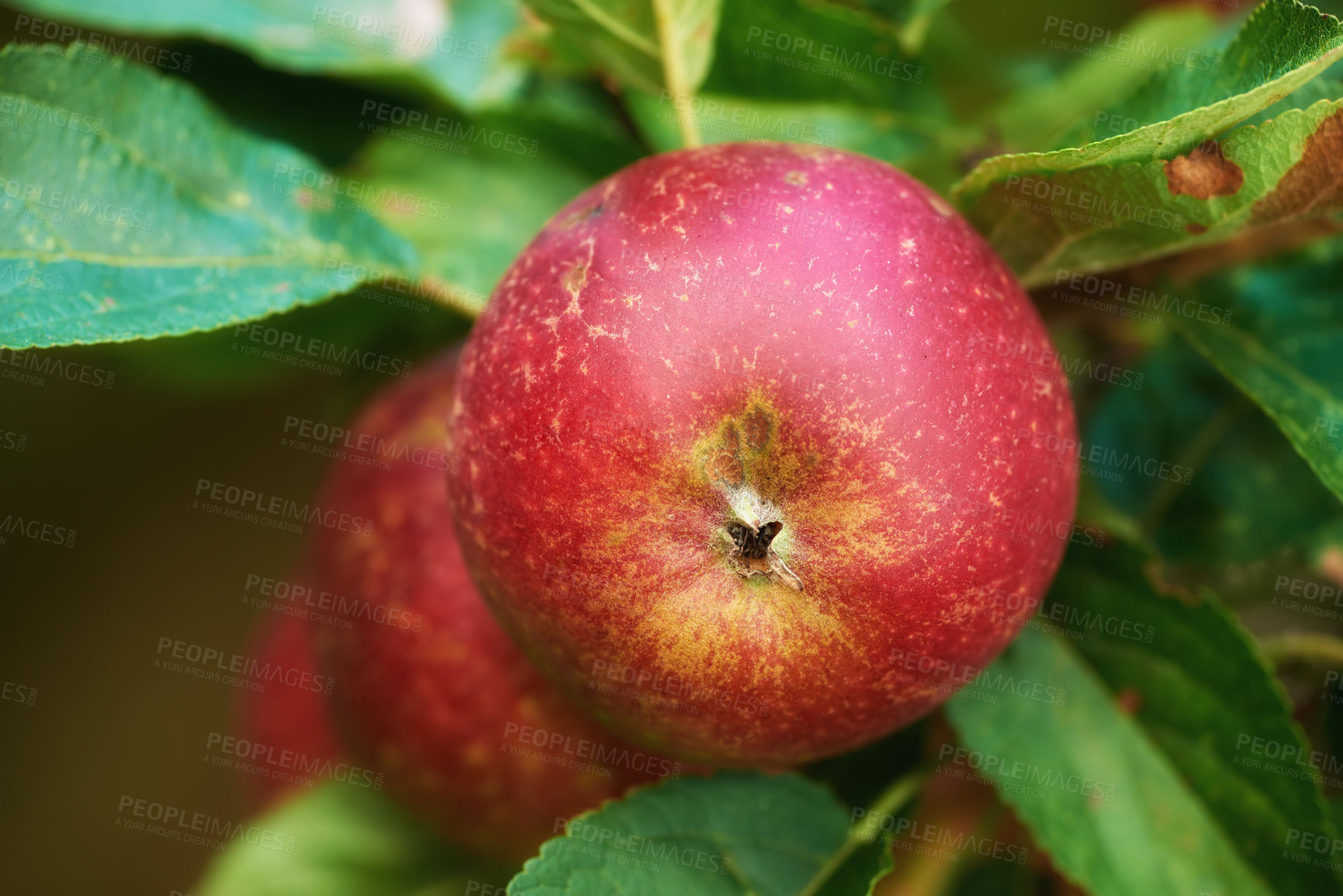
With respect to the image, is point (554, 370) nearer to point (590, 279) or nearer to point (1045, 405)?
point (590, 279)

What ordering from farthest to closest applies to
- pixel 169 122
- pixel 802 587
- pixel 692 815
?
pixel 169 122
pixel 692 815
pixel 802 587

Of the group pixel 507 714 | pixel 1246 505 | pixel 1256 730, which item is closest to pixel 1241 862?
pixel 1256 730

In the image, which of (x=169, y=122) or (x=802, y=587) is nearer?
(x=802, y=587)
